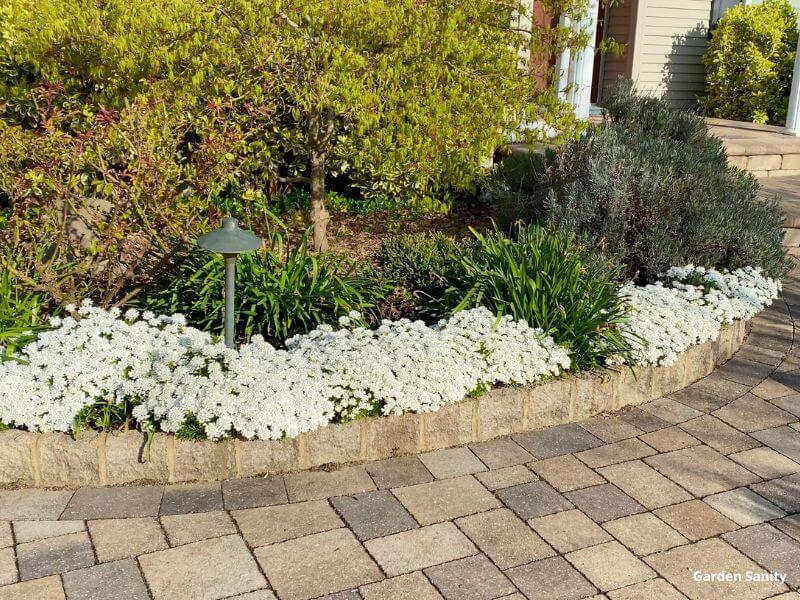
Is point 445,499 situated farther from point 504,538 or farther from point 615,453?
point 615,453

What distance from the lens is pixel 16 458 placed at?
11.5ft

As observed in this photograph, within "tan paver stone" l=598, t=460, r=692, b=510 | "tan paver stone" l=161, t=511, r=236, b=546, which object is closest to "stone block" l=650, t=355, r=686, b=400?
"tan paver stone" l=598, t=460, r=692, b=510

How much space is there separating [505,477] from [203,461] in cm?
132

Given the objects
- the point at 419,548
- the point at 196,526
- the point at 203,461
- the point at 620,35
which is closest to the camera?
the point at 419,548

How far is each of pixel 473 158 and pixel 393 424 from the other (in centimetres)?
256

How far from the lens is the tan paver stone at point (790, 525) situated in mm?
3281

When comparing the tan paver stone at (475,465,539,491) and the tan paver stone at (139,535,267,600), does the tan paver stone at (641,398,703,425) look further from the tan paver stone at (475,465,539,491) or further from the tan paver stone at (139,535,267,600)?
the tan paver stone at (139,535,267,600)

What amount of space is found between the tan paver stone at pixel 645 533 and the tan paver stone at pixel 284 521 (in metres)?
1.10

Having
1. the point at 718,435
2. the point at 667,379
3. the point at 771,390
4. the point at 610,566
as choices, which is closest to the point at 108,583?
the point at 610,566

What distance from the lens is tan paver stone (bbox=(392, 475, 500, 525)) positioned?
3.38 m

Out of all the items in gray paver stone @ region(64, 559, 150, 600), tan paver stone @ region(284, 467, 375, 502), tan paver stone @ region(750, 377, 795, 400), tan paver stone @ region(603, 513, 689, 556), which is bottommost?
gray paver stone @ region(64, 559, 150, 600)

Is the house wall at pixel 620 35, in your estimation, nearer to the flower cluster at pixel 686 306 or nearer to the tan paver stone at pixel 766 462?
the flower cluster at pixel 686 306

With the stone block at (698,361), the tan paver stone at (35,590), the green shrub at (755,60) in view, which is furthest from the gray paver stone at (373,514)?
the green shrub at (755,60)

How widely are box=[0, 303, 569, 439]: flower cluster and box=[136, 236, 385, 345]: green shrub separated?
23 centimetres
